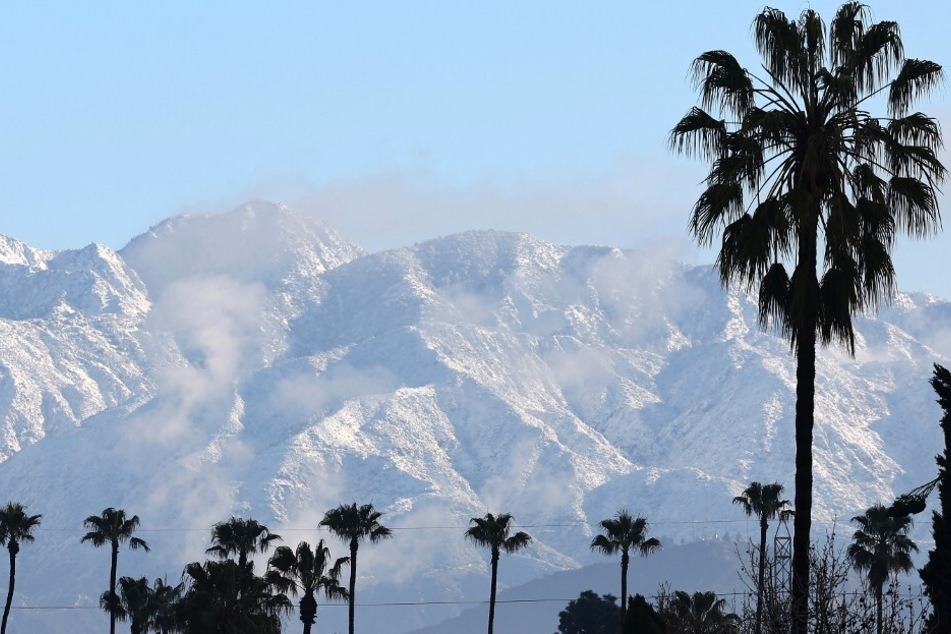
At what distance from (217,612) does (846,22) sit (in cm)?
5818

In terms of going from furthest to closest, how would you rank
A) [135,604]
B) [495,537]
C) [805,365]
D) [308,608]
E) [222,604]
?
1. [495,537]
2. [135,604]
3. [308,608]
4. [222,604]
5. [805,365]

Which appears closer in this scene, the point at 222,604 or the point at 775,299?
the point at 775,299

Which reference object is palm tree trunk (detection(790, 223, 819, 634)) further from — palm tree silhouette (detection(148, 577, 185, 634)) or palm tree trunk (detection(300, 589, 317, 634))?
palm tree silhouette (detection(148, 577, 185, 634))

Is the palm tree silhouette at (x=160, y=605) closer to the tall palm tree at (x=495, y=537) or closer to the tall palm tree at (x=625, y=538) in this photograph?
the tall palm tree at (x=495, y=537)

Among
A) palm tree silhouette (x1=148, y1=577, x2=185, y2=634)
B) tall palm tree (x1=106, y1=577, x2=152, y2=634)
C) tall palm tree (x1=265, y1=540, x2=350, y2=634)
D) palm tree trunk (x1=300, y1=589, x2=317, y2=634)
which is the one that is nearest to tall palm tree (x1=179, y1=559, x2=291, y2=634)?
tall palm tree (x1=265, y1=540, x2=350, y2=634)

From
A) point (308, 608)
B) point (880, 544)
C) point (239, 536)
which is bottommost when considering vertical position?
point (308, 608)

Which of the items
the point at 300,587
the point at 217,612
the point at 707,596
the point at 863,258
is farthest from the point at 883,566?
the point at 863,258

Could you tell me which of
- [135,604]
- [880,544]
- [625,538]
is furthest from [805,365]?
[625,538]

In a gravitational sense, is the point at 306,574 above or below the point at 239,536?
below

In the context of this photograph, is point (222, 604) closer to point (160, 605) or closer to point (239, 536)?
point (239, 536)

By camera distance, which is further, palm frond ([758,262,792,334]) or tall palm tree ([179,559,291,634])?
tall palm tree ([179,559,291,634])

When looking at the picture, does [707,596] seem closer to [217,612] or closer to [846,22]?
[217,612]

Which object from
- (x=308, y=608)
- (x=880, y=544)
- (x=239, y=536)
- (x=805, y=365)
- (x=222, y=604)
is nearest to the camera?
(x=805, y=365)

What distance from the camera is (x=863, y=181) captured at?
3894cm
